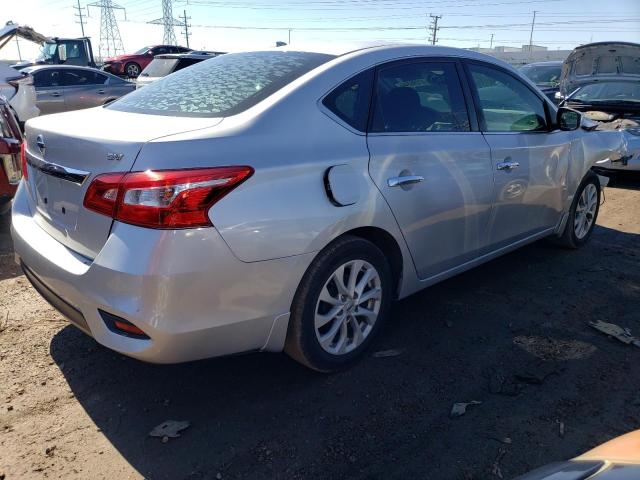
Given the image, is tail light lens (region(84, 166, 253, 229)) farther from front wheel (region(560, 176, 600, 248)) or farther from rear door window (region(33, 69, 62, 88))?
rear door window (region(33, 69, 62, 88))

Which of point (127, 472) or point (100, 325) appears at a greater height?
point (100, 325)

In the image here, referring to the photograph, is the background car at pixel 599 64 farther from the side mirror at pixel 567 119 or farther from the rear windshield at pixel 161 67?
the rear windshield at pixel 161 67

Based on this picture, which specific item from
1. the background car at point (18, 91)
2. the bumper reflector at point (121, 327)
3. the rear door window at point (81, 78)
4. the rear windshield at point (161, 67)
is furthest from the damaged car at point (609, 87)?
the rear door window at point (81, 78)

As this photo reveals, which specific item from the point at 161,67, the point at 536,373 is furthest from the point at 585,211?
the point at 161,67

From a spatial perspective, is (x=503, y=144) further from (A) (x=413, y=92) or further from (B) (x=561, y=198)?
(B) (x=561, y=198)

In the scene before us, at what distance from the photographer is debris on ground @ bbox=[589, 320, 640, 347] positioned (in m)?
3.50

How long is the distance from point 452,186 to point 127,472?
232 cm

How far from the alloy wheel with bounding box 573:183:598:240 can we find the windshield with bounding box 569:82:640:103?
4.16 metres

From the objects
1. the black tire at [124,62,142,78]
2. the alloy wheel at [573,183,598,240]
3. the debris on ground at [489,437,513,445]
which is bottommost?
the black tire at [124,62,142,78]

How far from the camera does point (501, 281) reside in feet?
14.5

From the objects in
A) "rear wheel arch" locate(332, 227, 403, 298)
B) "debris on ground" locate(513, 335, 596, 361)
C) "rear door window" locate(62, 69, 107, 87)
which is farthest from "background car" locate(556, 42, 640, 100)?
"rear door window" locate(62, 69, 107, 87)

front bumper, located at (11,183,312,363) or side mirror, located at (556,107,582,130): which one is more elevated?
side mirror, located at (556,107,582,130)

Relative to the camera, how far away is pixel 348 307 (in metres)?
2.99

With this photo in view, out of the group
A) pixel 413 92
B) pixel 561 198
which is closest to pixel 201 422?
pixel 413 92
